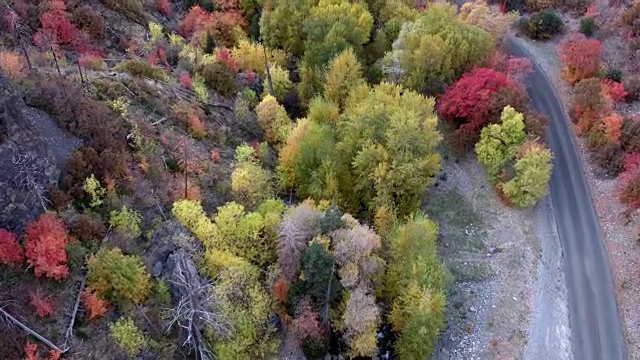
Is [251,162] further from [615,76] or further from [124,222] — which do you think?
[615,76]

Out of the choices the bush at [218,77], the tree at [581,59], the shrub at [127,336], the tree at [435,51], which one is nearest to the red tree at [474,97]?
the tree at [435,51]

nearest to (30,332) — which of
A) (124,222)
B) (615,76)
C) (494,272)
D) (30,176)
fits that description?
(124,222)

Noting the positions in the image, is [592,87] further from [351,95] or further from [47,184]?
[47,184]

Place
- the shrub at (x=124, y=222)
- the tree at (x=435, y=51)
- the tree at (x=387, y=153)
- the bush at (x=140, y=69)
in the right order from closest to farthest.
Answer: the shrub at (x=124, y=222), the tree at (x=387, y=153), the bush at (x=140, y=69), the tree at (x=435, y=51)

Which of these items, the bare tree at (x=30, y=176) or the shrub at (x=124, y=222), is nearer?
the bare tree at (x=30, y=176)

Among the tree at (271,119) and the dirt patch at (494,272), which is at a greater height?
the tree at (271,119)

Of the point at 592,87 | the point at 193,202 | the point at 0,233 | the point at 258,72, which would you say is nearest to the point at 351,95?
the point at 258,72

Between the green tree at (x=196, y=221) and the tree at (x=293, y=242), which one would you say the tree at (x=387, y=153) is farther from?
the green tree at (x=196, y=221)
